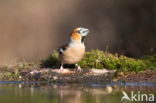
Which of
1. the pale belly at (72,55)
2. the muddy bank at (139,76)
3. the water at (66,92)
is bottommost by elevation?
the water at (66,92)

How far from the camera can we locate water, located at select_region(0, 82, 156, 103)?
43.3ft

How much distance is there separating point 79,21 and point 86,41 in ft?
2.91

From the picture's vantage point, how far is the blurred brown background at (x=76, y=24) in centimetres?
2181

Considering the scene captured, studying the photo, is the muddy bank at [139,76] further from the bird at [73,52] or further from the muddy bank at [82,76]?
the bird at [73,52]

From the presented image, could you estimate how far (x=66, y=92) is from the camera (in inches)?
554

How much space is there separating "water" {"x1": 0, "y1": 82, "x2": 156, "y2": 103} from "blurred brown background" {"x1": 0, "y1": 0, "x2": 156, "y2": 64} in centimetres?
600

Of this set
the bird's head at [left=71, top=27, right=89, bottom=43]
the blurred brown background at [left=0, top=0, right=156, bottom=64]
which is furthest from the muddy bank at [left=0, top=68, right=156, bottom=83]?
the blurred brown background at [left=0, top=0, right=156, bottom=64]

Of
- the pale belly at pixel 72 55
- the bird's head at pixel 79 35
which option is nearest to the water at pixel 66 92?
the pale belly at pixel 72 55

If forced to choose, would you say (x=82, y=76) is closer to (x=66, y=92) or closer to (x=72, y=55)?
(x=72, y=55)

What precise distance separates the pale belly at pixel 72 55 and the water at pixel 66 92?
0.84 meters

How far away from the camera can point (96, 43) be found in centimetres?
2228

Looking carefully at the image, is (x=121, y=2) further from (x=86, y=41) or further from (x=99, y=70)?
(x=99, y=70)

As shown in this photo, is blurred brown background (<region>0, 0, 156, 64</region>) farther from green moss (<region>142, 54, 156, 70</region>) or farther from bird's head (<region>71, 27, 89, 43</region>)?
bird's head (<region>71, 27, 89, 43</region>)

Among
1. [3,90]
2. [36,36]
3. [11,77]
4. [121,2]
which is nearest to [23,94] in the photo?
[3,90]
